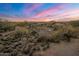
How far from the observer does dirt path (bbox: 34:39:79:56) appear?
1.78 m

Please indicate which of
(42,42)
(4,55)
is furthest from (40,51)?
(4,55)

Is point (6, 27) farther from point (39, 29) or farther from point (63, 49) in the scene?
point (63, 49)

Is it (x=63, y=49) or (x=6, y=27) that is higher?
(x=6, y=27)

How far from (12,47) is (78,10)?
2.96 feet

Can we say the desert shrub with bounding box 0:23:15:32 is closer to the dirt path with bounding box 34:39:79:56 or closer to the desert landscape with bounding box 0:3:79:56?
the desert landscape with bounding box 0:3:79:56

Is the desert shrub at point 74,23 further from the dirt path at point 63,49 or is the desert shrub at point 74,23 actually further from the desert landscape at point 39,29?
the dirt path at point 63,49

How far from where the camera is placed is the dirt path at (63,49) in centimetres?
178

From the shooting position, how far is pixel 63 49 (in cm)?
179

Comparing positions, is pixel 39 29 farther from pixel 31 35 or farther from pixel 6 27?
pixel 6 27

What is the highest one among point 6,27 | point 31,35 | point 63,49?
point 6,27

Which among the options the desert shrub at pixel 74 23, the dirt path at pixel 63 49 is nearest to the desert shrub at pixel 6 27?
the dirt path at pixel 63 49

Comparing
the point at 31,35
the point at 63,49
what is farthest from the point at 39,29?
the point at 63,49

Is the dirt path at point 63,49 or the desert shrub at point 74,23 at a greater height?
the desert shrub at point 74,23

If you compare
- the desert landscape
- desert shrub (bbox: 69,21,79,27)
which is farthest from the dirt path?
desert shrub (bbox: 69,21,79,27)
